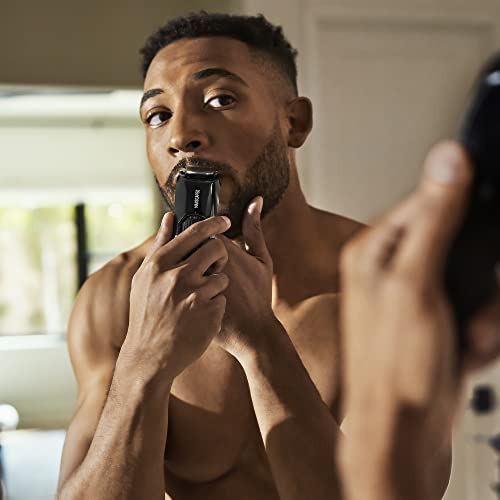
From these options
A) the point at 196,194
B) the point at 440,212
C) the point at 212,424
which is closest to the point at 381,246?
the point at 440,212

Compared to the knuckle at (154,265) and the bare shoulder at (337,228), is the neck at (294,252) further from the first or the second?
the knuckle at (154,265)

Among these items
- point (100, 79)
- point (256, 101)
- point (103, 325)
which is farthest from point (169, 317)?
point (100, 79)

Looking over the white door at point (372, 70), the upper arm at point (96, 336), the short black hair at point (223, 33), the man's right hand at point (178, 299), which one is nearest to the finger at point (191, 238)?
the man's right hand at point (178, 299)

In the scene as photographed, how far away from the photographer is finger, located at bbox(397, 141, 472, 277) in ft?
0.29

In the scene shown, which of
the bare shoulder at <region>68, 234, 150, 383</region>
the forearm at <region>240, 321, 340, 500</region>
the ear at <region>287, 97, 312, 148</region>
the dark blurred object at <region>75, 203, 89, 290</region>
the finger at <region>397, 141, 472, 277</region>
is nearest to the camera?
the finger at <region>397, 141, 472, 277</region>

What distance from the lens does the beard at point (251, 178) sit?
0.49m

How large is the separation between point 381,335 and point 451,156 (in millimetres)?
21

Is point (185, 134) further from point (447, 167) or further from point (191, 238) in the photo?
point (447, 167)

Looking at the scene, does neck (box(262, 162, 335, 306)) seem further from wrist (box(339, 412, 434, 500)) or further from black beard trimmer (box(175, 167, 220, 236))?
wrist (box(339, 412, 434, 500))

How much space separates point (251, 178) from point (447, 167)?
0.43 metres

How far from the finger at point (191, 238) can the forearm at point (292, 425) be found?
62mm

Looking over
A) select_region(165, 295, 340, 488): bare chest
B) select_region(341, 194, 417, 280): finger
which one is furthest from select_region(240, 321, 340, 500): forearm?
select_region(341, 194, 417, 280): finger

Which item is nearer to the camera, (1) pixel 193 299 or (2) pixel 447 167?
(2) pixel 447 167

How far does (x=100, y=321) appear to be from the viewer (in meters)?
0.73
